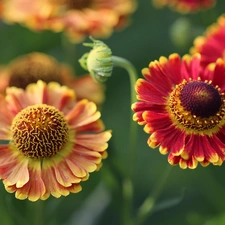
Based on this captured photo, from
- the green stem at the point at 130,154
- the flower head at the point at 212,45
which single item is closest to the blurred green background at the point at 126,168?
the green stem at the point at 130,154

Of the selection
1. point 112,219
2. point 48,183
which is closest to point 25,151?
point 48,183

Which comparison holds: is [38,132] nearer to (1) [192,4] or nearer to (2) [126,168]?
(2) [126,168]

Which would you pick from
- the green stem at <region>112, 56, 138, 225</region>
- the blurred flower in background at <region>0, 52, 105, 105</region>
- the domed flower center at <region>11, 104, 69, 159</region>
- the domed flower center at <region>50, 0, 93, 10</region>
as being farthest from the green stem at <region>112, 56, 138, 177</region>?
the domed flower center at <region>50, 0, 93, 10</region>

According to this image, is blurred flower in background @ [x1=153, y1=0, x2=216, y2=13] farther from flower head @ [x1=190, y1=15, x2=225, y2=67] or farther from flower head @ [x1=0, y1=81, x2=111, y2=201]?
flower head @ [x1=0, y1=81, x2=111, y2=201]

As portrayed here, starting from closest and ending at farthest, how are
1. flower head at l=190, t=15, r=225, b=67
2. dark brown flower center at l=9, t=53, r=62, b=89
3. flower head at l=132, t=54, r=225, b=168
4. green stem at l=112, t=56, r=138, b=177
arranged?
1. flower head at l=132, t=54, r=225, b=168
2. green stem at l=112, t=56, r=138, b=177
3. flower head at l=190, t=15, r=225, b=67
4. dark brown flower center at l=9, t=53, r=62, b=89

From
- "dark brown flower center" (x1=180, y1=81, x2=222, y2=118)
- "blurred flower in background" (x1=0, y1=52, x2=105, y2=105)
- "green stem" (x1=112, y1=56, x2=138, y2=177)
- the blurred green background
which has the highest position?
"dark brown flower center" (x1=180, y1=81, x2=222, y2=118)

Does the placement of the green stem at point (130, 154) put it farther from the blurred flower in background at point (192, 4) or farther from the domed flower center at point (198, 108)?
the blurred flower in background at point (192, 4)

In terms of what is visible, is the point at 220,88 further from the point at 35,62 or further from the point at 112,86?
the point at 112,86
